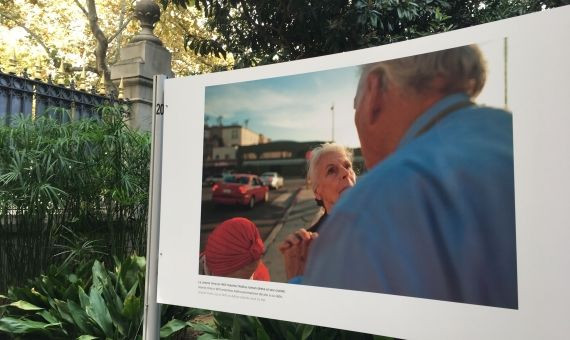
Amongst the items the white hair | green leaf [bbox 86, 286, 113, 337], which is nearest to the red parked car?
the white hair

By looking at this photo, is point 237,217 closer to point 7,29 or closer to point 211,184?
point 211,184

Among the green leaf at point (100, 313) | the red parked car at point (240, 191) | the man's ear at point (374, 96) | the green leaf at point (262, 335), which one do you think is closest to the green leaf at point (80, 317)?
the green leaf at point (100, 313)

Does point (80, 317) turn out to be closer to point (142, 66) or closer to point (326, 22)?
point (326, 22)

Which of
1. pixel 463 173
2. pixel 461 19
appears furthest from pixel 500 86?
pixel 461 19

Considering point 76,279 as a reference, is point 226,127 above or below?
above

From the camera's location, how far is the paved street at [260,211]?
2.56 metres

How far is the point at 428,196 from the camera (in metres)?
2.16

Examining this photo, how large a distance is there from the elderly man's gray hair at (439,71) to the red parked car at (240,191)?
0.74 metres

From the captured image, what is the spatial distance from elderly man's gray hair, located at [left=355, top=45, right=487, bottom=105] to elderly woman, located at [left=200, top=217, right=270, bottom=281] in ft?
3.20

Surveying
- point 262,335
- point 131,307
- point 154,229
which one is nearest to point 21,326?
point 131,307

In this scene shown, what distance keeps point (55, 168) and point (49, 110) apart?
4.19ft

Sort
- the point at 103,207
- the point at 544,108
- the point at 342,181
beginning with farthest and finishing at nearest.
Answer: the point at 103,207 < the point at 342,181 < the point at 544,108

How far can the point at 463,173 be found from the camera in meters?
2.08

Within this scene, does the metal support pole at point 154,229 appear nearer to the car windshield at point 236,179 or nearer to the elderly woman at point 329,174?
the car windshield at point 236,179
